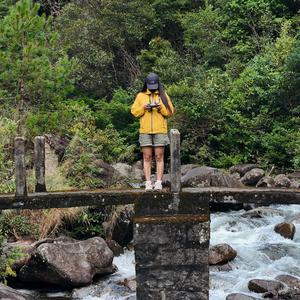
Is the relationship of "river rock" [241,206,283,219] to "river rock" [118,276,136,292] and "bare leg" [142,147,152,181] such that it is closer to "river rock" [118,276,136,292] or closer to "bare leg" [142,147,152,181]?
"river rock" [118,276,136,292]

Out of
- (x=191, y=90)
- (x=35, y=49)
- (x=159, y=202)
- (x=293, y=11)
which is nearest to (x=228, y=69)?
(x=191, y=90)

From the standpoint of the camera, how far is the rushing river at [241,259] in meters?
10.2

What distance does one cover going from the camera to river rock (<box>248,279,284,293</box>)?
33.5 feet

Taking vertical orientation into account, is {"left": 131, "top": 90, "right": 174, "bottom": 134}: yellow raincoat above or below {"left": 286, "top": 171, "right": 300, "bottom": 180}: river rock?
above

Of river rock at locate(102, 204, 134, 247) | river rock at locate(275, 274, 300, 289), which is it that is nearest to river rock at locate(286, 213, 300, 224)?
river rock at locate(275, 274, 300, 289)

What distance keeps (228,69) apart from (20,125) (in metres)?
Answer: 10.9

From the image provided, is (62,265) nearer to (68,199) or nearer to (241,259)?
(68,199)

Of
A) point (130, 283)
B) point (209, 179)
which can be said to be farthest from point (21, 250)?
point (209, 179)

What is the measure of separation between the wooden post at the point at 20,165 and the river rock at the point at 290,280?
17.5ft

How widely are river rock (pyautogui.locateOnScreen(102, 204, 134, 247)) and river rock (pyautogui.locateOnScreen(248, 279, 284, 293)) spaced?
305cm

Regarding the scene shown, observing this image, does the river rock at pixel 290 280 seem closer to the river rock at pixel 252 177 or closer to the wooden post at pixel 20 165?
the wooden post at pixel 20 165

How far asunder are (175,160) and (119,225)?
4.78 meters

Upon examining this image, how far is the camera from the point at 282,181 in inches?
669

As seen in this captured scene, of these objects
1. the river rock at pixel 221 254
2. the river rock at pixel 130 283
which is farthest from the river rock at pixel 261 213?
the river rock at pixel 130 283
